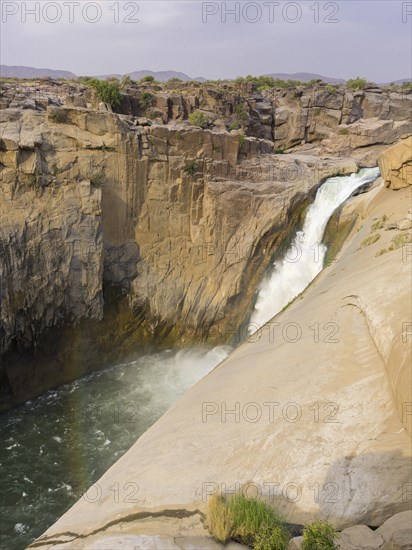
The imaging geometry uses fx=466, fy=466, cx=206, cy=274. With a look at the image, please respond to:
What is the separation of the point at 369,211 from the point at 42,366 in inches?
545

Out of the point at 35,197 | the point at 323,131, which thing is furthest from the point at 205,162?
the point at 323,131

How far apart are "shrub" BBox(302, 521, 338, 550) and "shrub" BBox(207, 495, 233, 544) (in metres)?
0.89

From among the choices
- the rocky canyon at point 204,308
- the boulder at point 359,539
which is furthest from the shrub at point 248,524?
the boulder at point 359,539

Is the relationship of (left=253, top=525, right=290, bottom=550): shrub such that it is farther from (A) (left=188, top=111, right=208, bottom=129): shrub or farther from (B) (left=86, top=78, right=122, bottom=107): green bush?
(B) (left=86, top=78, right=122, bottom=107): green bush

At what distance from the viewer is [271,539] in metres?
5.20

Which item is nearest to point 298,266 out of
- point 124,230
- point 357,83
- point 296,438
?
point 124,230

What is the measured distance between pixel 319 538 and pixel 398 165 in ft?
53.1

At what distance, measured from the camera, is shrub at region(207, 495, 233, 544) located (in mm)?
5398

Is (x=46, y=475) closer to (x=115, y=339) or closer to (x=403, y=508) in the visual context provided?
(x=115, y=339)

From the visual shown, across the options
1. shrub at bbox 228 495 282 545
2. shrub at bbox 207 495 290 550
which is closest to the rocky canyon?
shrub at bbox 207 495 290 550

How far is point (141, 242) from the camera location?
1858 centimetres

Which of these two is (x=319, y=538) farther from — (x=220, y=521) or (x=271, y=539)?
(x=220, y=521)

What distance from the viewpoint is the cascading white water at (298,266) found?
1888cm

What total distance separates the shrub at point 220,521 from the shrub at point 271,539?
35 cm
